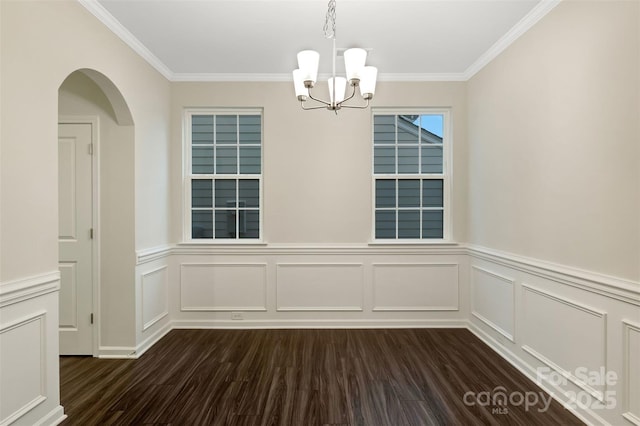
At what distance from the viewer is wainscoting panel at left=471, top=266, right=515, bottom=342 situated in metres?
3.21

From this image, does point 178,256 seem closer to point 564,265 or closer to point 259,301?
point 259,301

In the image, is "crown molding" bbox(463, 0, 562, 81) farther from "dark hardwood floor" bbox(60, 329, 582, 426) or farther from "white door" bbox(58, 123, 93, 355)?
"white door" bbox(58, 123, 93, 355)

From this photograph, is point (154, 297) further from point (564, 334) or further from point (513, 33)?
point (513, 33)

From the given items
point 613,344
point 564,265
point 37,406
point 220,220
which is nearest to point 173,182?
point 220,220

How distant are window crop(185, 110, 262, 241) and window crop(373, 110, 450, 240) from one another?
4.75ft

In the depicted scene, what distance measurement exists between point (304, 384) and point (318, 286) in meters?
1.44

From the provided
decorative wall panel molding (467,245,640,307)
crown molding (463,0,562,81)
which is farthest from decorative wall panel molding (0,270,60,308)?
crown molding (463,0,562,81)

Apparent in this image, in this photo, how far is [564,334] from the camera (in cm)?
251

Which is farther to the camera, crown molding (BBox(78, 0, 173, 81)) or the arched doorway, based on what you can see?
the arched doorway

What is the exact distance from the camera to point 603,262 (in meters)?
2.18

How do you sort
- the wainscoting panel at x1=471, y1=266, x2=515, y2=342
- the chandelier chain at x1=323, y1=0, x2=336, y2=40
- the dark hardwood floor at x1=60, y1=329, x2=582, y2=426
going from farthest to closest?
the wainscoting panel at x1=471, y1=266, x2=515, y2=342, the chandelier chain at x1=323, y1=0, x2=336, y2=40, the dark hardwood floor at x1=60, y1=329, x2=582, y2=426

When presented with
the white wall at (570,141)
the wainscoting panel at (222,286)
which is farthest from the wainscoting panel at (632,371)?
the wainscoting panel at (222,286)

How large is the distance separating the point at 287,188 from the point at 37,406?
278cm

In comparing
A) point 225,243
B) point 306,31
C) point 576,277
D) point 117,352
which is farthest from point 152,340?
point 576,277
